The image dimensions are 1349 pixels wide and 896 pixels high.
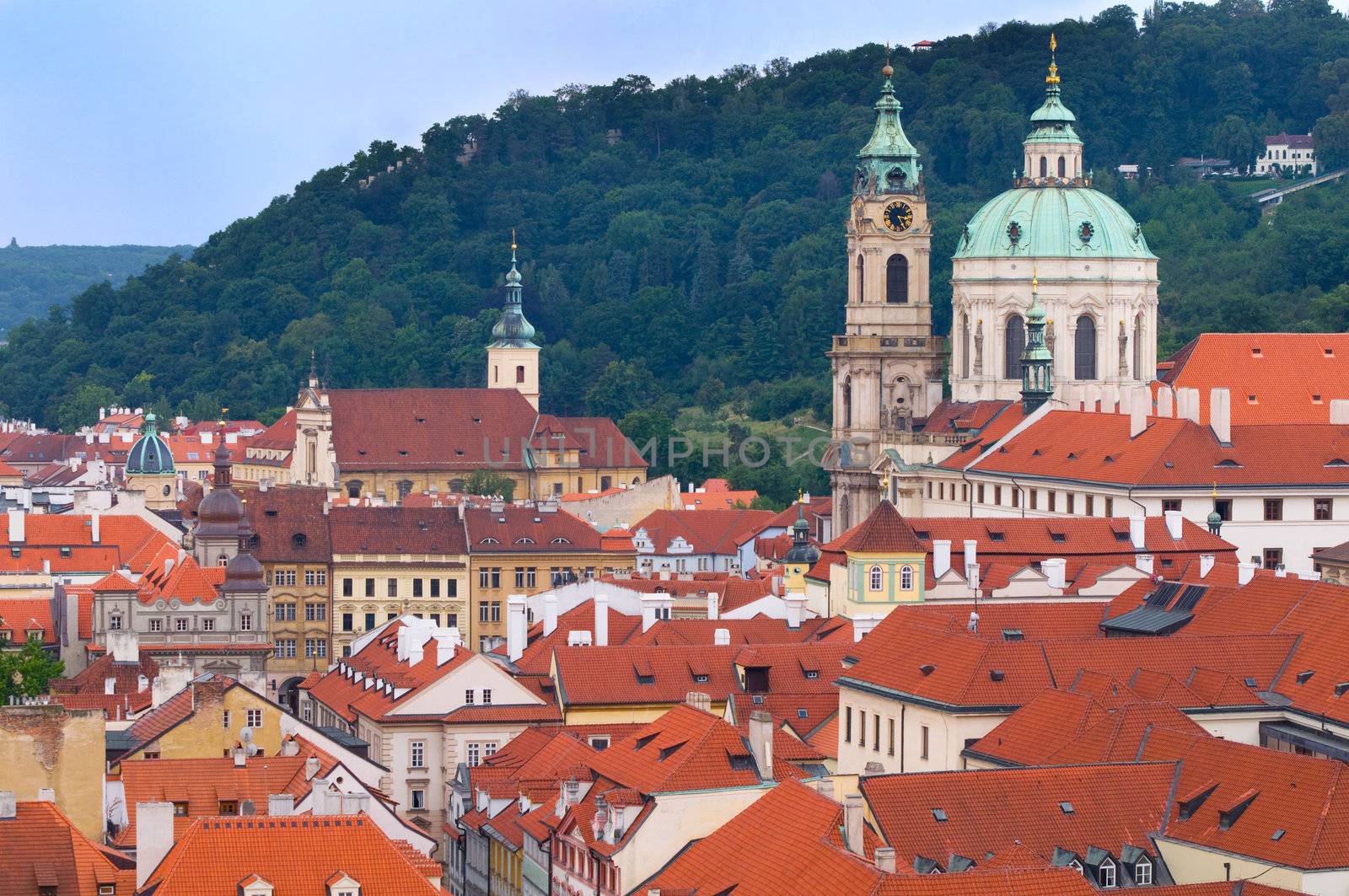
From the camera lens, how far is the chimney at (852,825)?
161 feet

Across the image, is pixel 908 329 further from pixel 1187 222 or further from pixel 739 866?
pixel 739 866

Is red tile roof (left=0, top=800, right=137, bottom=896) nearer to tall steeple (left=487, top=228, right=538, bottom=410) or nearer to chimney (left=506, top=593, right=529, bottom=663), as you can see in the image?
chimney (left=506, top=593, right=529, bottom=663)

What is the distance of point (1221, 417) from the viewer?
106062 millimetres

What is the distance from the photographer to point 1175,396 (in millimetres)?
116562

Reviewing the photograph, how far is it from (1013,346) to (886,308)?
30.9 feet

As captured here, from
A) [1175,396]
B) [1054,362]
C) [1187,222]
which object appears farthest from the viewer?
[1187,222]

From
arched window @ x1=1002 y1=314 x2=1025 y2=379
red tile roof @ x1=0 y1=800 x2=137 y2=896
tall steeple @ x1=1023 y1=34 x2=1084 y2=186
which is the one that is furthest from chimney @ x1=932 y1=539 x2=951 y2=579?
tall steeple @ x1=1023 y1=34 x2=1084 y2=186

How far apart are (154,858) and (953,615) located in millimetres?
31243

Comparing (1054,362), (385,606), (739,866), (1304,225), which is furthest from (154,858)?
(1304,225)

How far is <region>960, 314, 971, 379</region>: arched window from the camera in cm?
13325

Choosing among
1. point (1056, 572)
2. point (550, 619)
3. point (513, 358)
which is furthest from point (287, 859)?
point (513, 358)

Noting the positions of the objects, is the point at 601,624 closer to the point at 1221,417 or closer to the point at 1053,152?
the point at 1221,417

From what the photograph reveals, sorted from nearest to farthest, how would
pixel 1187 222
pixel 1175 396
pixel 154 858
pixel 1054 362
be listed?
1. pixel 154 858
2. pixel 1175 396
3. pixel 1054 362
4. pixel 1187 222

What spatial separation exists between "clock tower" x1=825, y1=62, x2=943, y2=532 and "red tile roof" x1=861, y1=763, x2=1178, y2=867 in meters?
80.5
